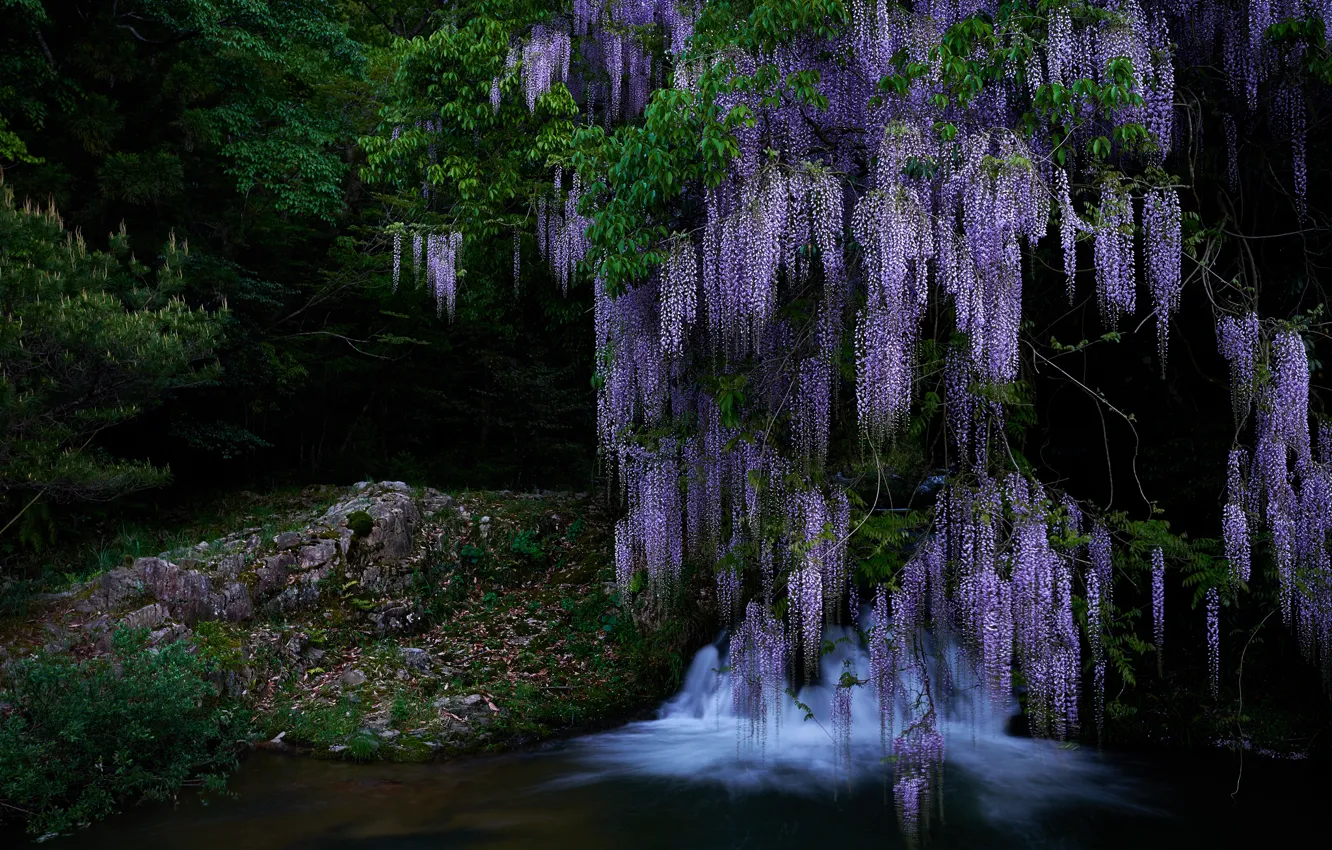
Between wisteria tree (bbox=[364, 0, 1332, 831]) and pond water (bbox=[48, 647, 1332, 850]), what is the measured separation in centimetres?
41

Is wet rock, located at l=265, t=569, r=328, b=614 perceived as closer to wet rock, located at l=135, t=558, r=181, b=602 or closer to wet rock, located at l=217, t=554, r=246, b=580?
wet rock, located at l=217, t=554, r=246, b=580

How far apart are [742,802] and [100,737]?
13.8 ft

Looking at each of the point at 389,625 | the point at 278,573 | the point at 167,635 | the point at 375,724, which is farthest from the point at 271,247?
the point at 375,724

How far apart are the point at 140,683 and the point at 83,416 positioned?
2864 millimetres

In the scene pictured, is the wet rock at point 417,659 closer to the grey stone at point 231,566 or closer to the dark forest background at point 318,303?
the grey stone at point 231,566

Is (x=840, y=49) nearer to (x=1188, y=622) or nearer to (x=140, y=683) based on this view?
(x=1188, y=622)

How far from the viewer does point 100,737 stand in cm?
604

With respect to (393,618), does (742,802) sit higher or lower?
lower

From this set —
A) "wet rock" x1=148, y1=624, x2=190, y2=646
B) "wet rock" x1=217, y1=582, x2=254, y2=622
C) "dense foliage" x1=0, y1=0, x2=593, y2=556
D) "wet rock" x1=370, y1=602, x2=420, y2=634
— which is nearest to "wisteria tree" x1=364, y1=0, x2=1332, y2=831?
"wet rock" x1=370, y1=602, x2=420, y2=634

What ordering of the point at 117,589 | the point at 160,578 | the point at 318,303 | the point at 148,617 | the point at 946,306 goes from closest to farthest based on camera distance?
the point at 946,306, the point at 148,617, the point at 117,589, the point at 160,578, the point at 318,303

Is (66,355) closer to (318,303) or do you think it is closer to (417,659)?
(417,659)

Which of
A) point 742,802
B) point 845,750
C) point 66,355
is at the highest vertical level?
point 66,355

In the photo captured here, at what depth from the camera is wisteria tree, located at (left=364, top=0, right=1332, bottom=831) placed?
5191 mm

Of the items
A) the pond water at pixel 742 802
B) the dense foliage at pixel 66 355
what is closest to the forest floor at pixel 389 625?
the pond water at pixel 742 802
